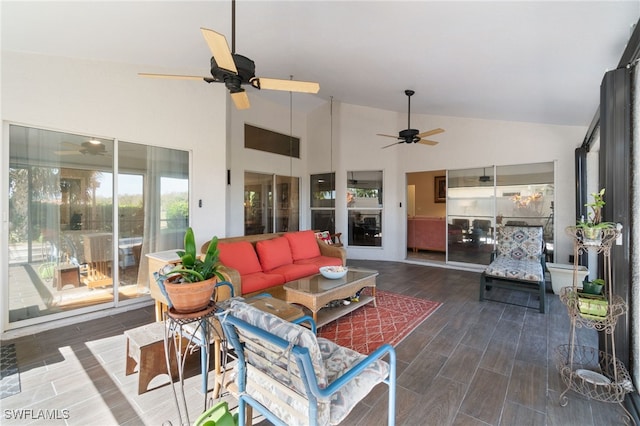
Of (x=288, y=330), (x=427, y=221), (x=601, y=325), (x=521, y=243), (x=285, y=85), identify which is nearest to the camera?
(x=288, y=330)

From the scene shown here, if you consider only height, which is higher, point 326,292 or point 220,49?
point 220,49

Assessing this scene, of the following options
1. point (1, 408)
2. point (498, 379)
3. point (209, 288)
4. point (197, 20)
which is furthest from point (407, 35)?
point (1, 408)

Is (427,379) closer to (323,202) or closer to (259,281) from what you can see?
(259,281)

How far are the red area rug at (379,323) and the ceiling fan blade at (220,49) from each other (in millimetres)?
2638

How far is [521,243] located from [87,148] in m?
6.43

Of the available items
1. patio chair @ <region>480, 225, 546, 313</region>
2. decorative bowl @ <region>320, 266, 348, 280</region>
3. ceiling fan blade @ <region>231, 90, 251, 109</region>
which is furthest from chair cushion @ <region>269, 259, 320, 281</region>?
patio chair @ <region>480, 225, 546, 313</region>

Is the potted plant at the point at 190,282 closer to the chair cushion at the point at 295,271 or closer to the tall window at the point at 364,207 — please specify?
the chair cushion at the point at 295,271

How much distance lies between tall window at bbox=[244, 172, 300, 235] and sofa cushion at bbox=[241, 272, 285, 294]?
313 centimetres

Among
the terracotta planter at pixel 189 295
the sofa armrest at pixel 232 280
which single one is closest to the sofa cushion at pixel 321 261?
the sofa armrest at pixel 232 280

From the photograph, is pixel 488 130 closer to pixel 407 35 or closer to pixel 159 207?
pixel 407 35

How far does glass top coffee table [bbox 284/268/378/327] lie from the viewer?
2.72m

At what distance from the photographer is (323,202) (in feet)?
24.4

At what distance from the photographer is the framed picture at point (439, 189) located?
911 cm

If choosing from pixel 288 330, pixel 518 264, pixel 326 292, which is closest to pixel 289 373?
pixel 288 330
